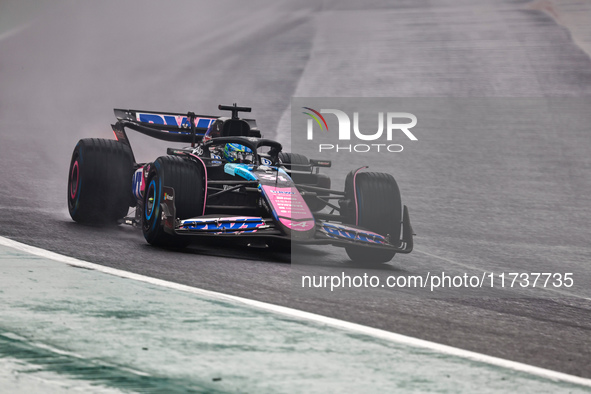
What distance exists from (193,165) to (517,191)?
7956 mm

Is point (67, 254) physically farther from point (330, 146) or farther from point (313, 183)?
point (330, 146)

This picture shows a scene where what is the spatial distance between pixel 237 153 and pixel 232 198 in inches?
21.7

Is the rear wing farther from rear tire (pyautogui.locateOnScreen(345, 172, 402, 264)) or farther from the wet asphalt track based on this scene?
rear tire (pyautogui.locateOnScreen(345, 172, 402, 264))

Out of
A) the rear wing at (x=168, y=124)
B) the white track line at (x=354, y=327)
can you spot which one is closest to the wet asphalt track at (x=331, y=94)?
the white track line at (x=354, y=327)

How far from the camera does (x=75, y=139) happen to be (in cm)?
1869

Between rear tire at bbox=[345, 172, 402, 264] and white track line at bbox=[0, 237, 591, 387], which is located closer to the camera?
white track line at bbox=[0, 237, 591, 387]

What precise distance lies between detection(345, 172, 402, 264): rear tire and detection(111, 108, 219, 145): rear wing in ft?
9.69

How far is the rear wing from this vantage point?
9820 mm

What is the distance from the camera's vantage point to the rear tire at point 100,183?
864 cm

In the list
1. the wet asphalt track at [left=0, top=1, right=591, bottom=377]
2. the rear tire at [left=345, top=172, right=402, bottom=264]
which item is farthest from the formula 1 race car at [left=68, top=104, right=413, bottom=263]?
the wet asphalt track at [left=0, top=1, right=591, bottom=377]

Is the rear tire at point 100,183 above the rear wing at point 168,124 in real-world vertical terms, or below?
below

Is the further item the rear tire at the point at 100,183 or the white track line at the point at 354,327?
the rear tire at the point at 100,183

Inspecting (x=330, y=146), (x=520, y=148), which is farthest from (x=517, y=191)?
(x=330, y=146)

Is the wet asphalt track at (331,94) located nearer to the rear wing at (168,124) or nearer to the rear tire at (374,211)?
the rear tire at (374,211)
